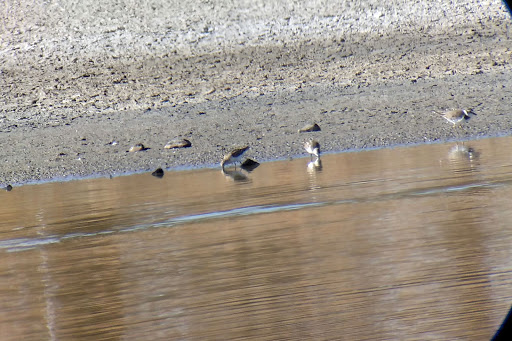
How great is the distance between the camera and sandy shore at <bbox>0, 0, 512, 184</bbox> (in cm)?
1172

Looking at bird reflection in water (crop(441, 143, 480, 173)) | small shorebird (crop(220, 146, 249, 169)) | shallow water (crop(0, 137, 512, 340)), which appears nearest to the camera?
shallow water (crop(0, 137, 512, 340))

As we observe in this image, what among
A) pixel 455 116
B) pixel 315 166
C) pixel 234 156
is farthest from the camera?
pixel 455 116

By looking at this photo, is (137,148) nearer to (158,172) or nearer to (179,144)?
(179,144)

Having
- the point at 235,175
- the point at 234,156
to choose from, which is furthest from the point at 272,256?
the point at 234,156

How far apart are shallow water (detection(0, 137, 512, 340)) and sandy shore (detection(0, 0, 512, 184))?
222 cm

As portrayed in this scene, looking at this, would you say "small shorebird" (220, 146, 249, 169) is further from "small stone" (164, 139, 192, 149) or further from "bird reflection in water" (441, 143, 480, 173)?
"bird reflection in water" (441, 143, 480, 173)

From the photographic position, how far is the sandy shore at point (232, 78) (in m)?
11.7

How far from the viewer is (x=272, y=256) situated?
5.94m

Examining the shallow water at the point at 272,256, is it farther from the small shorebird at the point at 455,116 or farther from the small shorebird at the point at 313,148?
→ the small shorebird at the point at 455,116

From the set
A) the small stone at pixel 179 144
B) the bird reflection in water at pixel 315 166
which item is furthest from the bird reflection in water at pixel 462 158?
the small stone at pixel 179 144

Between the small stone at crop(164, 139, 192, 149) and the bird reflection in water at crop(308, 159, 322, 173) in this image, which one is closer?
the bird reflection in water at crop(308, 159, 322, 173)

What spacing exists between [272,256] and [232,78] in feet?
31.5

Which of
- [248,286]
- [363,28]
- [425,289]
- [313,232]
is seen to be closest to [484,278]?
[425,289]

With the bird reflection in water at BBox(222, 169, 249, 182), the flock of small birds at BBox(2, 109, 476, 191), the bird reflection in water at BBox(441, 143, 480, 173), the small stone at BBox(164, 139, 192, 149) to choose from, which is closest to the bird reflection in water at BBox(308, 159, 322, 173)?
the flock of small birds at BBox(2, 109, 476, 191)
